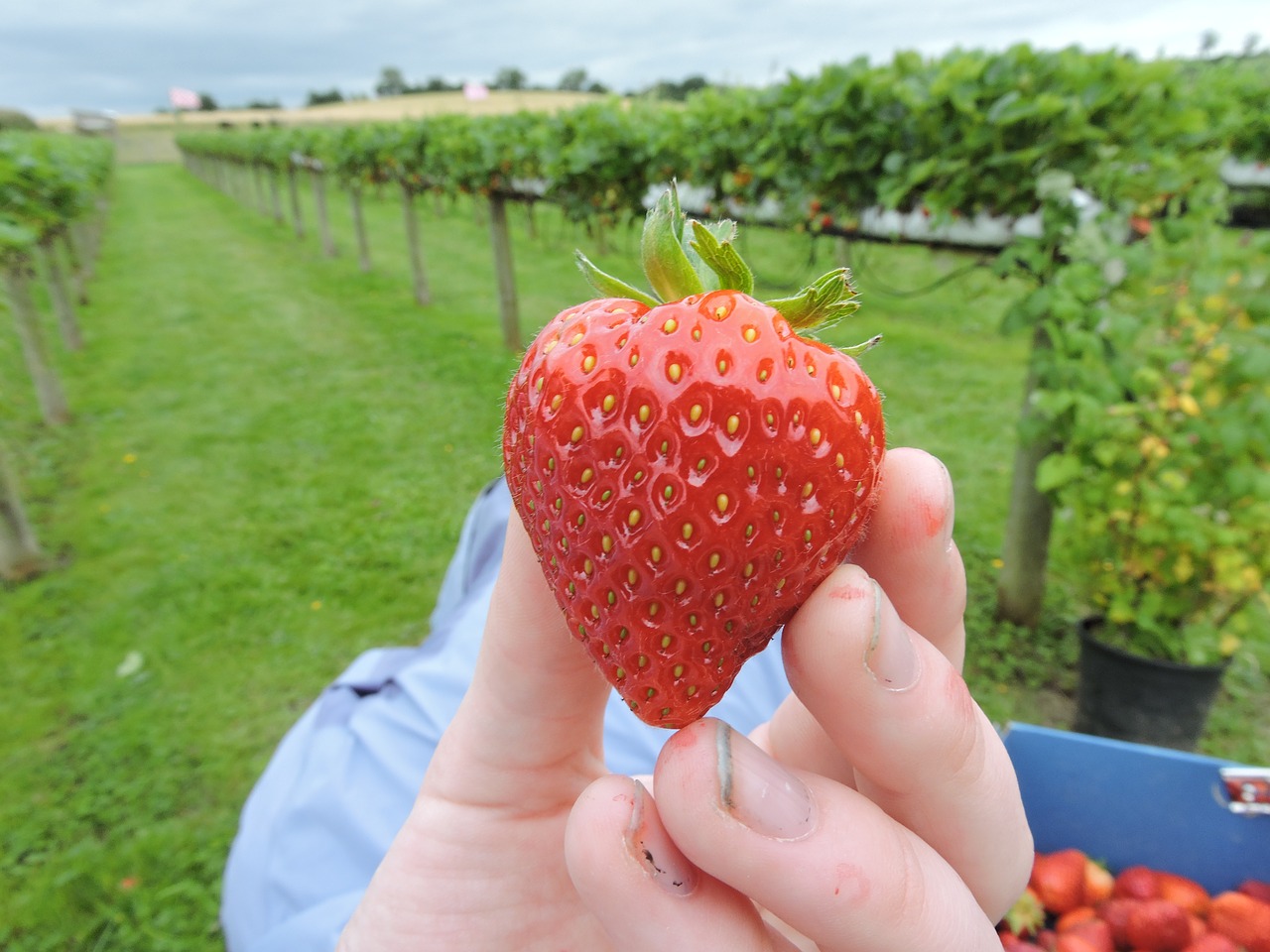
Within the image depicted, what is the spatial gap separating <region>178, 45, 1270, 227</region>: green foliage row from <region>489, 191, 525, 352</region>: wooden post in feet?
8.23

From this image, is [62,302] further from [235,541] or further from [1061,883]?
[1061,883]

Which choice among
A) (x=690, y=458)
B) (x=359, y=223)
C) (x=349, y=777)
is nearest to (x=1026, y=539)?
(x=349, y=777)

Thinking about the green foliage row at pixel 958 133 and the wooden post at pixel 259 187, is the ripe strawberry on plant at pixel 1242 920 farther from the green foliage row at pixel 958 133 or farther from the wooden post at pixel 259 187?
the wooden post at pixel 259 187

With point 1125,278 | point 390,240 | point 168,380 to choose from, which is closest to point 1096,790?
point 1125,278

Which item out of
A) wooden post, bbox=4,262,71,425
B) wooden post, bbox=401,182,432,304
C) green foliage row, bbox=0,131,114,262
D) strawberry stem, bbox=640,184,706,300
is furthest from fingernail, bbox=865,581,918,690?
wooden post, bbox=401,182,432,304

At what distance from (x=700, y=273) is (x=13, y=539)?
17.0 feet

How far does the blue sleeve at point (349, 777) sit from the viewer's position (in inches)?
78.2

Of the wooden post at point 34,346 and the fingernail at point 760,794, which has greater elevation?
the fingernail at point 760,794

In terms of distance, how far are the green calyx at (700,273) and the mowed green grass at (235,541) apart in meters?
2.91

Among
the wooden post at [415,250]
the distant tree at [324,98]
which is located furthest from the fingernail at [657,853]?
the distant tree at [324,98]

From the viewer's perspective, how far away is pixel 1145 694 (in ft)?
9.86

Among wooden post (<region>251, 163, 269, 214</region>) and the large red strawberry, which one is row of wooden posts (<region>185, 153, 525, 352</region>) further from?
the large red strawberry

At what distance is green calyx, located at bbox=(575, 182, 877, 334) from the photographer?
0.90 meters

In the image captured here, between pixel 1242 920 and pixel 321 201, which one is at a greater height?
pixel 321 201
